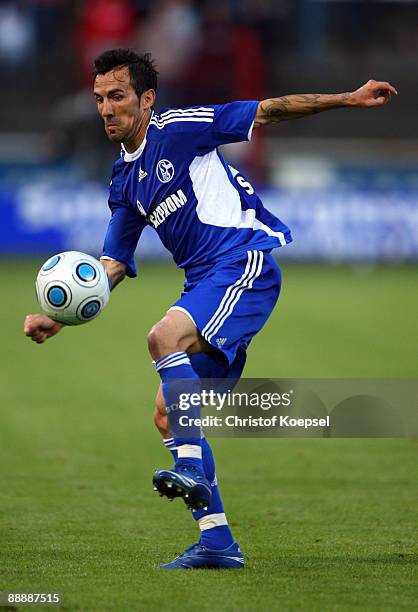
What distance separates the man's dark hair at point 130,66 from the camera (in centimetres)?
568

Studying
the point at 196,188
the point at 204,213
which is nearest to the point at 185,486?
the point at 204,213

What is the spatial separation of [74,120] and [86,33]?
2.40 m

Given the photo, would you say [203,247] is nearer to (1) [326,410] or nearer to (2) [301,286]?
(1) [326,410]

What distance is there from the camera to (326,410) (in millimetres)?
6910

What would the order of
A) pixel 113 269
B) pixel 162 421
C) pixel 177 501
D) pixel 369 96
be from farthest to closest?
pixel 177 501, pixel 113 269, pixel 162 421, pixel 369 96

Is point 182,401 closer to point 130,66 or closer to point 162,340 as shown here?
point 162,340

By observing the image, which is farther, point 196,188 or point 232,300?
point 196,188

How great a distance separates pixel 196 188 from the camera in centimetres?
569

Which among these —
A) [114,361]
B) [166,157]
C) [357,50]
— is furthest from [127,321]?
[357,50]

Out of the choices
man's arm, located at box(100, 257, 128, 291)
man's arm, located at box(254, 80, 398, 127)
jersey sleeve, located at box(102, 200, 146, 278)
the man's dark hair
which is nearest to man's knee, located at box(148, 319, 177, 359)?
man's arm, located at box(100, 257, 128, 291)

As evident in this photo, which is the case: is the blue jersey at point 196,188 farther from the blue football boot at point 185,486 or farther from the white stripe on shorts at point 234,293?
the blue football boot at point 185,486

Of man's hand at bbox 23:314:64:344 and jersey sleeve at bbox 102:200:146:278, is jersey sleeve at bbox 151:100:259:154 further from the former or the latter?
man's hand at bbox 23:314:64:344

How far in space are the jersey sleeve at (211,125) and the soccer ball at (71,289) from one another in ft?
Result: 2.53

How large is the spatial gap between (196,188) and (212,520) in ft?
5.30
